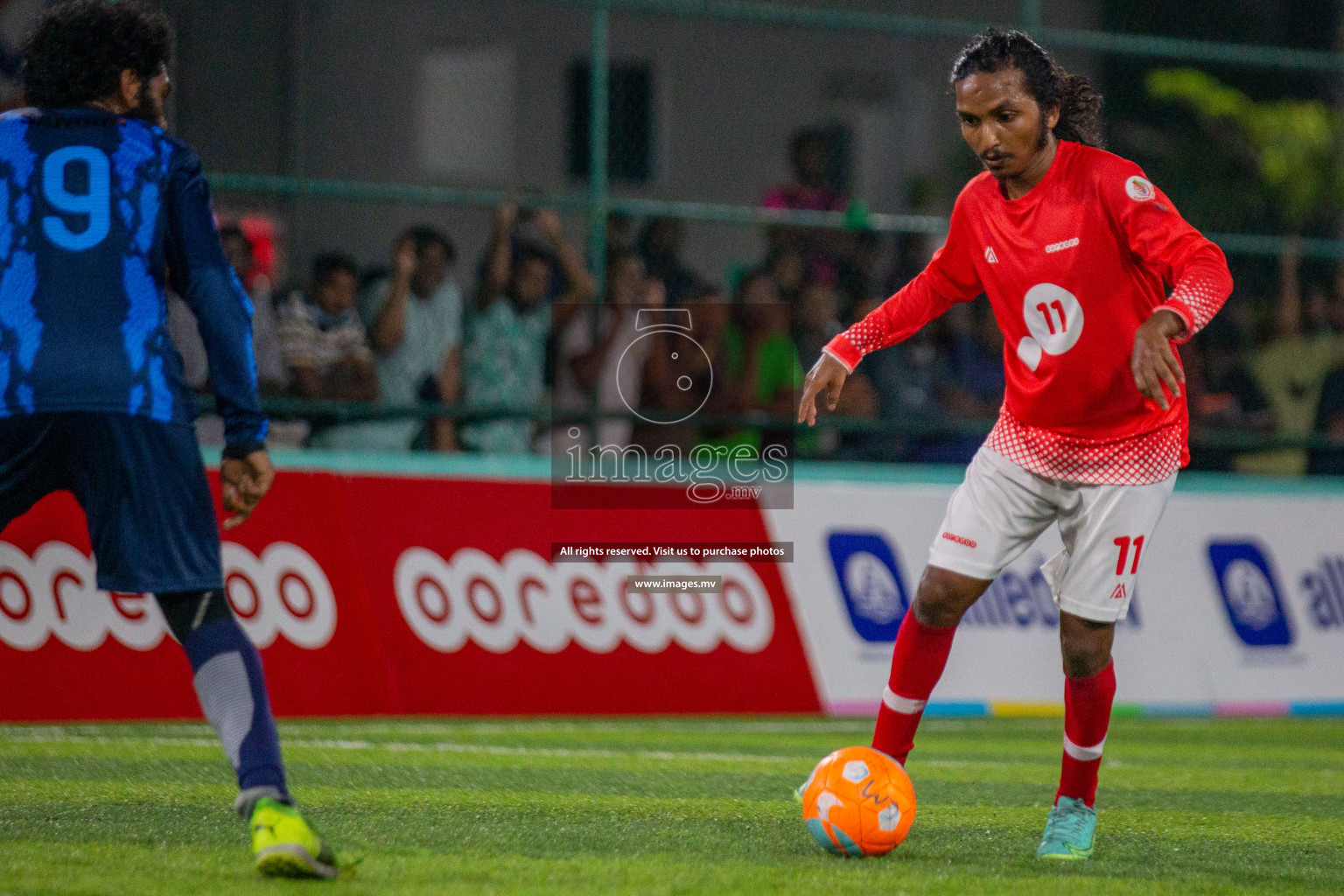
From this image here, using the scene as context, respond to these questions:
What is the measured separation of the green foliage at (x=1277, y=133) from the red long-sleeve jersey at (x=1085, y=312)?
14598 millimetres

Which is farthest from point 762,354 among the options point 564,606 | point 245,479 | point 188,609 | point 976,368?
point 188,609

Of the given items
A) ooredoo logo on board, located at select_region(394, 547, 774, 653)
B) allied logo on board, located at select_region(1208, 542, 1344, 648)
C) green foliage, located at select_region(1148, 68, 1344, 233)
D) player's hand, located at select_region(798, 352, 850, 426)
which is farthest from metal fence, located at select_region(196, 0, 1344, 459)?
green foliage, located at select_region(1148, 68, 1344, 233)

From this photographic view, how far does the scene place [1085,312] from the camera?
4914mm

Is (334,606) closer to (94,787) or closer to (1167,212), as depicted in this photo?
(94,787)

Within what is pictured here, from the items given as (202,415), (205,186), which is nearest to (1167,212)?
(205,186)

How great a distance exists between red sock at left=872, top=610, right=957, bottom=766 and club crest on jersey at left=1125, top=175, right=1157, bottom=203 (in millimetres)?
1332

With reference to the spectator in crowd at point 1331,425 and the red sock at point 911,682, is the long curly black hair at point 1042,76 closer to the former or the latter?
the red sock at point 911,682

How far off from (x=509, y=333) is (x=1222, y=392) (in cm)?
504

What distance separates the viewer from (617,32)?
1919 cm

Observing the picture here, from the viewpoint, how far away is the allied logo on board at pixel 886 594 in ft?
31.7

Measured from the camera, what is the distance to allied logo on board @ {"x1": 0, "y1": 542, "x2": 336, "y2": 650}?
792 cm

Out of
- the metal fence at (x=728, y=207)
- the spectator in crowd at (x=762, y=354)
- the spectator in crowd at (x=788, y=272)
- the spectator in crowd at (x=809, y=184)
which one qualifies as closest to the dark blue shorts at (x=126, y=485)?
the metal fence at (x=728, y=207)

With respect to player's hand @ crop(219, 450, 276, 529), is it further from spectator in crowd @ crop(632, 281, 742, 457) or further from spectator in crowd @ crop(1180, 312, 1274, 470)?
spectator in crowd @ crop(1180, 312, 1274, 470)

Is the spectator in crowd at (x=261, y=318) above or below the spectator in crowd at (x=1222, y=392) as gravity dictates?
above
